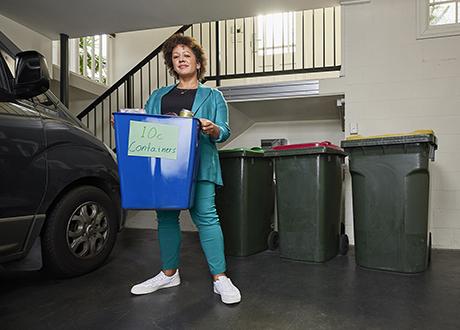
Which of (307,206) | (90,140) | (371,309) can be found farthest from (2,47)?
(371,309)

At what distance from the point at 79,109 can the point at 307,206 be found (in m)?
4.39

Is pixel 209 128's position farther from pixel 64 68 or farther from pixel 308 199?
pixel 64 68

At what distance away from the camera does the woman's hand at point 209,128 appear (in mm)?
1772

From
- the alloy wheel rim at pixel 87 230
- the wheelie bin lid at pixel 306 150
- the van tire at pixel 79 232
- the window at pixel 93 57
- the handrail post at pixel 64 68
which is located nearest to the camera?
the van tire at pixel 79 232

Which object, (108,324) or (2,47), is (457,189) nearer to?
(108,324)

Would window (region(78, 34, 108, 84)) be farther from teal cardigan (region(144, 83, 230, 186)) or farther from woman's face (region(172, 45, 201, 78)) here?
teal cardigan (region(144, 83, 230, 186))

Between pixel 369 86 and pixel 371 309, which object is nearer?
pixel 371 309

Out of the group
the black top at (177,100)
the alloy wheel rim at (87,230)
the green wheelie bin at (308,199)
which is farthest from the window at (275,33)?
the alloy wheel rim at (87,230)

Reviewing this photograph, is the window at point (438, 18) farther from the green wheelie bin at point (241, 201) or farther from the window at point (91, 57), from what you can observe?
the window at point (91, 57)

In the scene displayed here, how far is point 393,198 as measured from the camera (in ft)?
8.20

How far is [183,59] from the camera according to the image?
199cm

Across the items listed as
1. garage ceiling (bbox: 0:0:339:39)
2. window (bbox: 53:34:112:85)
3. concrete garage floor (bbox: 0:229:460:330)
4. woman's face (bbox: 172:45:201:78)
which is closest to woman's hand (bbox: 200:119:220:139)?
woman's face (bbox: 172:45:201:78)

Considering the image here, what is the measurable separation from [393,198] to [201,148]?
1.47m

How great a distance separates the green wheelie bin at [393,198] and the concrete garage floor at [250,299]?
5.3 inches
